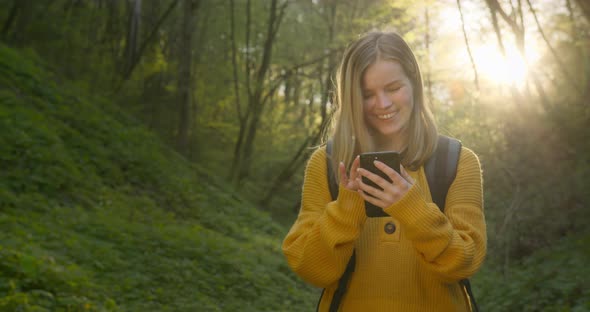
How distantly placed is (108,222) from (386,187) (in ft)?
25.6

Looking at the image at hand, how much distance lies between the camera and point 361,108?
217 cm

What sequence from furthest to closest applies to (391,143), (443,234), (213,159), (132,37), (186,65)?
(213,159), (132,37), (186,65), (391,143), (443,234)

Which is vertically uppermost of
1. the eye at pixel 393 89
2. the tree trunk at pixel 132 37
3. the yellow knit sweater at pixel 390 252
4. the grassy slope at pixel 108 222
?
the tree trunk at pixel 132 37

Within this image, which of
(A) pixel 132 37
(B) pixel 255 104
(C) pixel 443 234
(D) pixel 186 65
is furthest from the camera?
(A) pixel 132 37

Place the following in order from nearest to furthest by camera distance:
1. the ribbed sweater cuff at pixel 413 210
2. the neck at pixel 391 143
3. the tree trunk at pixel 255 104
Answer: the ribbed sweater cuff at pixel 413 210
the neck at pixel 391 143
the tree trunk at pixel 255 104

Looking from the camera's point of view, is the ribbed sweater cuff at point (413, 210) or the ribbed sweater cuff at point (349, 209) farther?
the ribbed sweater cuff at point (349, 209)

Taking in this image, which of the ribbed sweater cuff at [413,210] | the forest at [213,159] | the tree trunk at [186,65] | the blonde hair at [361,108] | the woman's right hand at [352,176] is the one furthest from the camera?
the tree trunk at [186,65]

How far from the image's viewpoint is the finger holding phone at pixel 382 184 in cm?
183

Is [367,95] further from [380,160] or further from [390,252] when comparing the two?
A: [390,252]

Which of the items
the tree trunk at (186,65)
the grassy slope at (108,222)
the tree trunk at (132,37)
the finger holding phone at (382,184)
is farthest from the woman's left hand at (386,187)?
the tree trunk at (132,37)

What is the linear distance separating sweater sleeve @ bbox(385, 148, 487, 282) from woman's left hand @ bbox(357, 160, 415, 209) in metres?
0.02

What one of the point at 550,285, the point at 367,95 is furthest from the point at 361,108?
the point at 550,285

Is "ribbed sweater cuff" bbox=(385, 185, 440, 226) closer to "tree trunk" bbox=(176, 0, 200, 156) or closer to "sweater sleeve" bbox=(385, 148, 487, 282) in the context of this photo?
"sweater sleeve" bbox=(385, 148, 487, 282)

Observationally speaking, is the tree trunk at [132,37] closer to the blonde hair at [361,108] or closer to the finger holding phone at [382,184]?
the blonde hair at [361,108]
